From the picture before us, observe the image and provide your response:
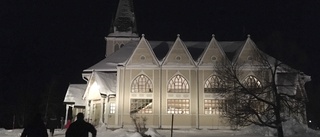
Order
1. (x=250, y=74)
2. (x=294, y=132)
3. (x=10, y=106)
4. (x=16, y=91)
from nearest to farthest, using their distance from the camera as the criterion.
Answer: (x=294, y=132)
(x=250, y=74)
(x=10, y=106)
(x=16, y=91)

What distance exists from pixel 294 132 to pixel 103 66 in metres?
22.2

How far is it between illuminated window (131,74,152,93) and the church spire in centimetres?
2628

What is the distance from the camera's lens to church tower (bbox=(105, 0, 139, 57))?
5856 centimetres

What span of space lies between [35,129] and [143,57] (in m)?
27.0

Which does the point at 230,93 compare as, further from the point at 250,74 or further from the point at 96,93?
the point at 96,93

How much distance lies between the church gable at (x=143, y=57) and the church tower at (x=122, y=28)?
22.4 m

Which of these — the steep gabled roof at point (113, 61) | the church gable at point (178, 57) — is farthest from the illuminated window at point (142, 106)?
the steep gabled roof at point (113, 61)

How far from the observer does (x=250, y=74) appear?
34594 mm

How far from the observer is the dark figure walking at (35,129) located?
880 centimetres

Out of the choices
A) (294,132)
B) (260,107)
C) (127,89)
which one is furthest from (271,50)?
(127,89)

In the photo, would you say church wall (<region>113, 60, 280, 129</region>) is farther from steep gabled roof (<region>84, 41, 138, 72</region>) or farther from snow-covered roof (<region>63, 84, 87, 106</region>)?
snow-covered roof (<region>63, 84, 87, 106</region>)

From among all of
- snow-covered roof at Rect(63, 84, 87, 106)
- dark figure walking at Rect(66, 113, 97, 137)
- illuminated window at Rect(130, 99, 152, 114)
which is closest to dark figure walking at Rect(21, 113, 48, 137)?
dark figure walking at Rect(66, 113, 97, 137)

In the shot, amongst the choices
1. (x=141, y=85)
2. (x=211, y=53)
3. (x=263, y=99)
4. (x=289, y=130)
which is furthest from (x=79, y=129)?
(x=211, y=53)

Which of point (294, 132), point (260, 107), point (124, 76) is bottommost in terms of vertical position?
point (294, 132)
